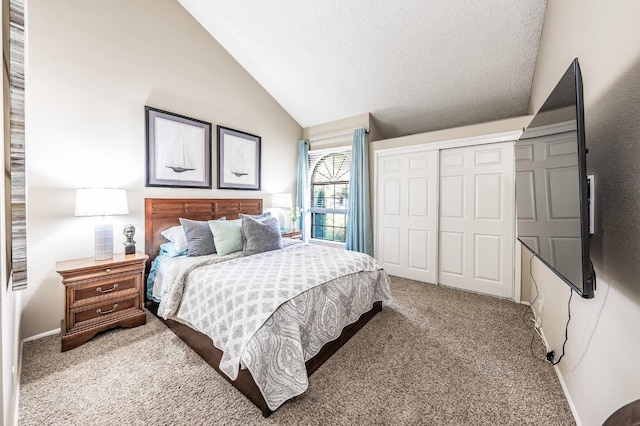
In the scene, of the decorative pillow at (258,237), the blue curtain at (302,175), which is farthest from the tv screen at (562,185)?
the blue curtain at (302,175)

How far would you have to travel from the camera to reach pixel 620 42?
1027 millimetres

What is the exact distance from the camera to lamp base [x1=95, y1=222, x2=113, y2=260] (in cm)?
231

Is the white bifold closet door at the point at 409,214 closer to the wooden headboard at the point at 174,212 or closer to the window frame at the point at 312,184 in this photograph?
the window frame at the point at 312,184

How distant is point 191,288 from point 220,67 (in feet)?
9.95

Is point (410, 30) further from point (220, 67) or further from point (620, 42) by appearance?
point (220, 67)

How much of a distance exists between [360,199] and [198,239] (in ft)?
8.18

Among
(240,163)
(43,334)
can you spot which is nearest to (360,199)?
(240,163)

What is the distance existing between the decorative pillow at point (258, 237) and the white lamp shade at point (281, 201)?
1.33 meters

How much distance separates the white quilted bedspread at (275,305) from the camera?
145 centimetres

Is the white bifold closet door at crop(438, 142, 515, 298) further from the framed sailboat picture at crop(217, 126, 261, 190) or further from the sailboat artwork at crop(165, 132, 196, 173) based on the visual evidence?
the sailboat artwork at crop(165, 132, 196, 173)

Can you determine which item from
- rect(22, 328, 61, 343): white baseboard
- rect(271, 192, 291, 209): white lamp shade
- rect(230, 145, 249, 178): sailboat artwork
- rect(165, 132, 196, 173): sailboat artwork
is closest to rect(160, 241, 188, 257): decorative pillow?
rect(165, 132, 196, 173): sailboat artwork

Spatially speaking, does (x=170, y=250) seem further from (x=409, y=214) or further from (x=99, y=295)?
(x=409, y=214)

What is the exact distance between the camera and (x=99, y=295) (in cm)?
220

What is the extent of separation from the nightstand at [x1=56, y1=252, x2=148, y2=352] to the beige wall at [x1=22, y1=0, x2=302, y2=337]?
352mm
